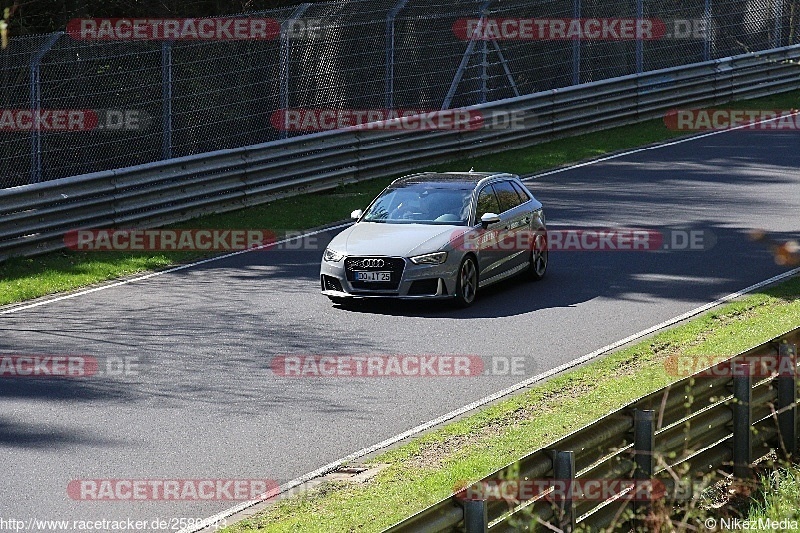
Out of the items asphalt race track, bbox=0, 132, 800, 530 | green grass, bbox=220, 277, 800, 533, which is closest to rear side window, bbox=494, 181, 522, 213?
asphalt race track, bbox=0, 132, 800, 530

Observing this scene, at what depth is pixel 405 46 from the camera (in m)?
25.2

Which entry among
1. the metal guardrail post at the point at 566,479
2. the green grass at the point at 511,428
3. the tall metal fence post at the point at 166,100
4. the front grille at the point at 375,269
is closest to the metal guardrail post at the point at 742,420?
the green grass at the point at 511,428

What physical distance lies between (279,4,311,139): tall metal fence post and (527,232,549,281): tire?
6.96m

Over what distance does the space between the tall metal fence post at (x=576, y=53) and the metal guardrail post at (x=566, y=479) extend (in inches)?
842

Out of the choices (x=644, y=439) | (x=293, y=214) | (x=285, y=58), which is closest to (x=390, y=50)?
(x=285, y=58)

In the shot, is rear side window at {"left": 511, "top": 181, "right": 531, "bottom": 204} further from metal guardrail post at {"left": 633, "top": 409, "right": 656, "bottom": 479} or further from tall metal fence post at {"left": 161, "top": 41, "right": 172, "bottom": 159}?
metal guardrail post at {"left": 633, "top": 409, "right": 656, "bottom": 479}

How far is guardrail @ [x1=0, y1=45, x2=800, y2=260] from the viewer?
1898cm

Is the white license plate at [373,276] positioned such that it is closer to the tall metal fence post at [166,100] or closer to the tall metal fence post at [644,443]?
the tall metal fence post at [166,100]

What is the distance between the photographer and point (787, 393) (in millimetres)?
10414

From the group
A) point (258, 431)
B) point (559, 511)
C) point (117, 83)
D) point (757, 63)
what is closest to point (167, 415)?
point (258, 431)

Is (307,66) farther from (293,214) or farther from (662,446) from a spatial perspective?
(662,446)

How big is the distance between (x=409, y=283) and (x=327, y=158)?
7.93 metres

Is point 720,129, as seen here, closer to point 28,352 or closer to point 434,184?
point 434,184

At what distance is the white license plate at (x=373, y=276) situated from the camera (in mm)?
15742
